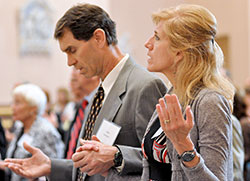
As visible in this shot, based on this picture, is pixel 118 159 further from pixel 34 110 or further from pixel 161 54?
pixel 34 110

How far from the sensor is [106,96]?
241cm

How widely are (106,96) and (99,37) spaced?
35 cm

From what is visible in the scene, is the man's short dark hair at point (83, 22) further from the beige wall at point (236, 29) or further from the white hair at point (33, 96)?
the beige wall at point (236, 29)

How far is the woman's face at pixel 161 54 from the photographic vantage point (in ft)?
6.00

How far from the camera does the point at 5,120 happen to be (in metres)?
8.42

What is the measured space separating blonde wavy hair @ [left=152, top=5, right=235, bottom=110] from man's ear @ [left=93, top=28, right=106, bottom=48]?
70 cm

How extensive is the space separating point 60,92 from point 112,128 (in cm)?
617

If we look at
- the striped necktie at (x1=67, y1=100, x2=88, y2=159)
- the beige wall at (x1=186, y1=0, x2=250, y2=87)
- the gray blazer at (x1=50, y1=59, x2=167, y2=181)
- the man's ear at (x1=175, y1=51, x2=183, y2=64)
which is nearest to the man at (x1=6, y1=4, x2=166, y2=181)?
the gray blazer at (x1=50, y1=59, x2=167, y2=181)

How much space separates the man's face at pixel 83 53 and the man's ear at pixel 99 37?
0.08ft

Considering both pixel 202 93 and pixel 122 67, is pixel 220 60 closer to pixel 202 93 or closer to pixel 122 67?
pixel 202 93

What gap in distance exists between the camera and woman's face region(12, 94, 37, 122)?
12.8ft

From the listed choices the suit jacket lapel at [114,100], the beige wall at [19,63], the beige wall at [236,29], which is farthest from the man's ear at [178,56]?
the beige wall at [236,29]

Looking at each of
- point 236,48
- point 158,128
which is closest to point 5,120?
point 236,48

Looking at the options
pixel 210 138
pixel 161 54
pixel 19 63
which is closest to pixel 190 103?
pixel 210 138
